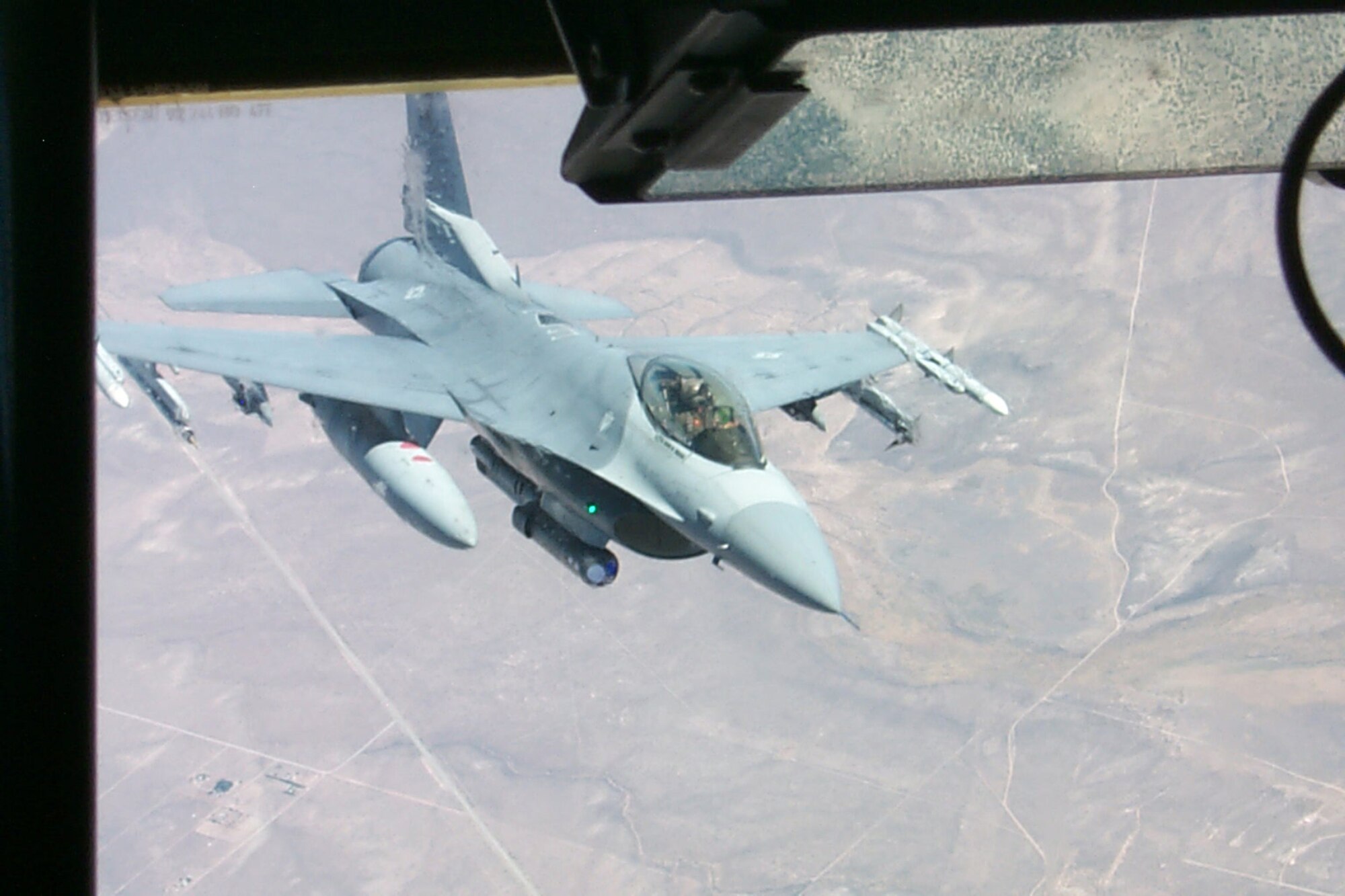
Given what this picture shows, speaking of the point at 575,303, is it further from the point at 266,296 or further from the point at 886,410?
the point at 886,410

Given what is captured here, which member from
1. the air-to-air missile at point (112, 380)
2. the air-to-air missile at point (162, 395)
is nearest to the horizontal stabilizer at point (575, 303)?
the air-to-air missile at point (162, 395)

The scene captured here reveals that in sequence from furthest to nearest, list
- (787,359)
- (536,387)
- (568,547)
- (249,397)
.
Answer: (249,397) < (787,359) < (568,547) < (536,387)

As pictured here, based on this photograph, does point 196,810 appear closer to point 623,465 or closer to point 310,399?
point 310,399

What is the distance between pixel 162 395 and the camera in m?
22.9

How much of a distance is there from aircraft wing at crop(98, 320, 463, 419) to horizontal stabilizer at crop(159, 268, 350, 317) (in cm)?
49

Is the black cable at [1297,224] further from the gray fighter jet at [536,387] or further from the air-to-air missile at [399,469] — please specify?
the air-to-air missile at [399,469]

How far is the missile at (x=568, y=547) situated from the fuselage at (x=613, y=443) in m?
0.16

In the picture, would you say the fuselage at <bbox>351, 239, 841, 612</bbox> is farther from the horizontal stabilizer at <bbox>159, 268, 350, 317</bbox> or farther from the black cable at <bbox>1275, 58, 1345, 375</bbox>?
the black cable at <bbox>1275, 58, 1345, 375</bbox>

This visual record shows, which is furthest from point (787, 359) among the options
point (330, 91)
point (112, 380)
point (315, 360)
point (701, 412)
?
point (330, 91)

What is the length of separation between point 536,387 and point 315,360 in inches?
181

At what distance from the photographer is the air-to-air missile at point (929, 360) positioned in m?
21.7

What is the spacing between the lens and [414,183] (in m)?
22.6

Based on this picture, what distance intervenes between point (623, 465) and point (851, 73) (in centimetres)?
1257

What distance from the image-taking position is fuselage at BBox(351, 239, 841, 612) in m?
14.0
